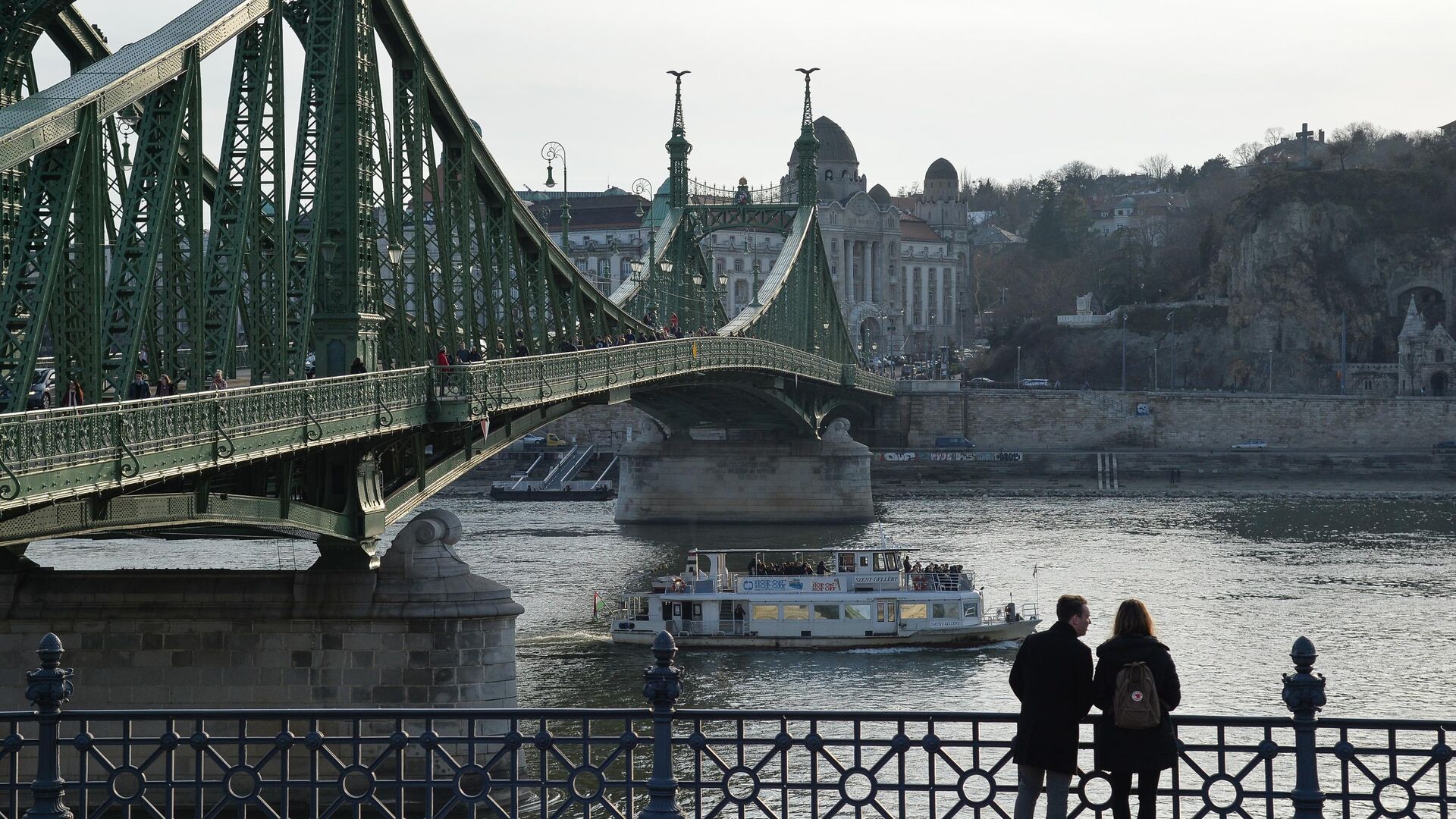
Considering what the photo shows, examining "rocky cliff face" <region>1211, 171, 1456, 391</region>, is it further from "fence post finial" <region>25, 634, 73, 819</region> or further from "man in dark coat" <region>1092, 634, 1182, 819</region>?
"fence post finial" <region>25, 634, 73, 819</region>

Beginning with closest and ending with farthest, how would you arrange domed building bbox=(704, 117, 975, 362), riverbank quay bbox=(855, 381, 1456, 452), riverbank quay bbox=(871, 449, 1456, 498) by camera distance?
riverbank quay bbox=(871, 449, 1456, 498) → riverbank quay bbox=(855, 381, 1456, 452) → domed building bbox=(704, 117, 975, 362)

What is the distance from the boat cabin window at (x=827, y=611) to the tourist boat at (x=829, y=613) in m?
0.02

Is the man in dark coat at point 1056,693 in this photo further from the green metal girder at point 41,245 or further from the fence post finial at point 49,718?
the green metal girder at point 41,245

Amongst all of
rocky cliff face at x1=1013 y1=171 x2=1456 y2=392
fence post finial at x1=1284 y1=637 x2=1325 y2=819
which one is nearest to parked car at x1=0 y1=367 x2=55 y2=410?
fence post finial at x1=1284 y1=637 x2=1325 y2=819

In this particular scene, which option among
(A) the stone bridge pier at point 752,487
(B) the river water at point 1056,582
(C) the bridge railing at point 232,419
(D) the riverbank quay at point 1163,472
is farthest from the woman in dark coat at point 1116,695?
(D) the riverbank quay at point 1163,472

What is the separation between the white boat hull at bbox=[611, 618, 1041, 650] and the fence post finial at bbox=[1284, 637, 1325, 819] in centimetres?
3614

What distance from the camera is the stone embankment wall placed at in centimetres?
10850

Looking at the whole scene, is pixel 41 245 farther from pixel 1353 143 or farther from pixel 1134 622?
pixel 1353 143

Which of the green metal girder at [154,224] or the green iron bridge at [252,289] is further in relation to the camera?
the green metal girder at [154,224]

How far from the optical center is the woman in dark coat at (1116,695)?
35.3ft

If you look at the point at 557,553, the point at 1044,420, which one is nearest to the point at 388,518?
the point at 557,553

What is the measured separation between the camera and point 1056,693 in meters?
11.0

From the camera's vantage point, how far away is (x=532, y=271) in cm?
4728

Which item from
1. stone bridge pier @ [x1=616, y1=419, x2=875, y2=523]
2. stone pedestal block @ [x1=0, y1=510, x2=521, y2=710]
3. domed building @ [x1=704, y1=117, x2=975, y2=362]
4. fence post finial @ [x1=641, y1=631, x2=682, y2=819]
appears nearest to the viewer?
fence post finial @ [x1=641, y1=631, x2=682, y2=819]
